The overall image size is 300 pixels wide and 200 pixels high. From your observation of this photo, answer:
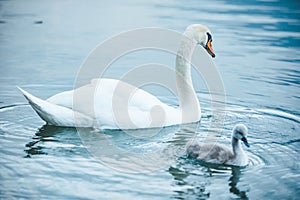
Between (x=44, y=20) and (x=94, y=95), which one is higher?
(x=44, y=20)

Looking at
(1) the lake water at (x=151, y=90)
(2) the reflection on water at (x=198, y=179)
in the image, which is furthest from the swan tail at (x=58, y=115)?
(2) the reflection on water at (x=198, y=179)

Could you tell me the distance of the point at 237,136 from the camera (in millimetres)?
6203

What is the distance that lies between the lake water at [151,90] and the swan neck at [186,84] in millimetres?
222

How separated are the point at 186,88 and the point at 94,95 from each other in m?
1.43

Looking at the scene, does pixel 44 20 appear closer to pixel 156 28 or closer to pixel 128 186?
pixel 156 28

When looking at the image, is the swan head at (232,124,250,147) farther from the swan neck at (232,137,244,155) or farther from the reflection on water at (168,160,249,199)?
the reflection on water at (168,160,249,199)

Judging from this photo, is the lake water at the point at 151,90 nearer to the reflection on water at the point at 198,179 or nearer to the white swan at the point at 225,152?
the reflection on water at the point at 198,179

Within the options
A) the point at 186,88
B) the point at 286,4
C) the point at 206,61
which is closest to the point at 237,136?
the point at 186,88

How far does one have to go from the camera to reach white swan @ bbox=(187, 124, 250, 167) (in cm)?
610

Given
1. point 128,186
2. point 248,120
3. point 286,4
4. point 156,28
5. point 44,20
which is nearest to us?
point 128,186

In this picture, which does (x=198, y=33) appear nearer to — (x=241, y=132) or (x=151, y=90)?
(x=151, y=90)

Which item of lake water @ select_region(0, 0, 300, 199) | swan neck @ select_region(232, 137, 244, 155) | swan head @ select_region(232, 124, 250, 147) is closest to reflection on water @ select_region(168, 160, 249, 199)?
lake water @ select_region(0, 0, 300, 199)

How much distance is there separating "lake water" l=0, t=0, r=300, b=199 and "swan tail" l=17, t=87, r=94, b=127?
4.0 inches

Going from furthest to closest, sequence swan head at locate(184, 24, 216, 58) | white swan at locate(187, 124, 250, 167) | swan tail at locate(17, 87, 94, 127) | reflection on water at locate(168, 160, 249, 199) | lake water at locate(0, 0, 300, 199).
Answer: swan head at locate(184, 24, 216, 58)
swan tail at locate(17, 87, 94, 127)
white swan at locate(187, 124, 250, 167)
lake water at locate(0, 0, 300, 199)
reflection on water at locate(168, 160, 249, 199)
